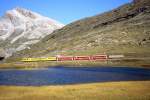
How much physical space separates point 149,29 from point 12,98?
133 m

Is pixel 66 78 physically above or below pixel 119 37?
below

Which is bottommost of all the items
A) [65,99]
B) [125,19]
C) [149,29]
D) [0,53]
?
[65,99]

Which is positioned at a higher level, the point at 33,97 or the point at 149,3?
the point at 149,3

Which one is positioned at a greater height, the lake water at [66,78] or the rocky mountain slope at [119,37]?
the rocky mountain slope at [119,37]

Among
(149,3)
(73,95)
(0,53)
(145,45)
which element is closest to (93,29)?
(149,3)

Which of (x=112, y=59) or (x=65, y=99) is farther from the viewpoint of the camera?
(x=112, y=59)

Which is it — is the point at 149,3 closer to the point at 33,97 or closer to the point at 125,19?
the point at 125,19

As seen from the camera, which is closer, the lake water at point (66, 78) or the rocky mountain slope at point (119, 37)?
the lake water at point (66, 78)

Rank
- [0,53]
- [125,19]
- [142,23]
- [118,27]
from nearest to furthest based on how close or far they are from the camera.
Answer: [0,53] < [142,23] < [118,27] < [125,19]

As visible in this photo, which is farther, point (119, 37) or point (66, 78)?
point (119, 37)

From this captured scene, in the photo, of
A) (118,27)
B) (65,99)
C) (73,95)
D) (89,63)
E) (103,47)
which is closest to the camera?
(65,99)

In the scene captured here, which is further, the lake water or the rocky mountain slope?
the rocky mountain slope

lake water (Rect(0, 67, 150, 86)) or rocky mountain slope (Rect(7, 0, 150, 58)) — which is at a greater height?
rocky mountain slope (Rect(7, 0, 150, 58))

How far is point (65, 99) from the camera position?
2672 cm
